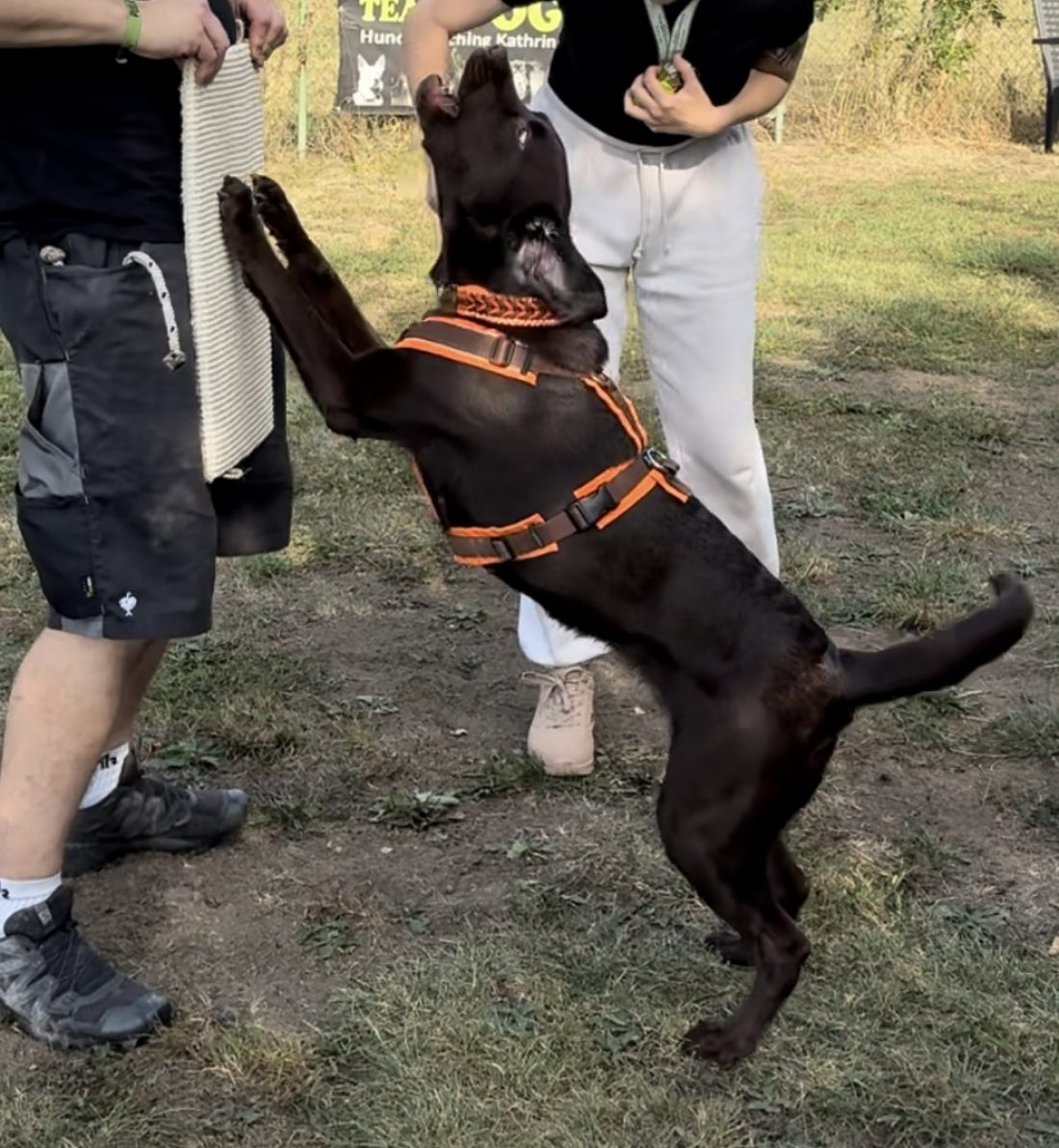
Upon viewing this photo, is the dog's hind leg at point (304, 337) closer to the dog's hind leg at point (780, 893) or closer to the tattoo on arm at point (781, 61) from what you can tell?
the dog's hind leg at point (780, 893)

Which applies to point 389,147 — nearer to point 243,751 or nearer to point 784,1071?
point 243,751

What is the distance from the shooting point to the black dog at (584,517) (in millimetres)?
2561

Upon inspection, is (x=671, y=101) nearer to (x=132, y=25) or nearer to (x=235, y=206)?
(x=235, y=206)

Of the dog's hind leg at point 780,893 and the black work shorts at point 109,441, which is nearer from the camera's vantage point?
the black work shorts at point 109,441

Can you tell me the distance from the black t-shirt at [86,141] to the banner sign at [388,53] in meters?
9.60

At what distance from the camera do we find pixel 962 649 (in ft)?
8.25

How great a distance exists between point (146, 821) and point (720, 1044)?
1.32 meters

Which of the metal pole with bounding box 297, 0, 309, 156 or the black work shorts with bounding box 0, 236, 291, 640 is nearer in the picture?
the black work shorts with bounding box 0, 236, 291, 640

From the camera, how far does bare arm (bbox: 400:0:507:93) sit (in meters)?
3.33

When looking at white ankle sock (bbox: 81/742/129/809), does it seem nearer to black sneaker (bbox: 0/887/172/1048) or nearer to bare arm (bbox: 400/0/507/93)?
black sneaker (bbox: 0/887/172/1048)

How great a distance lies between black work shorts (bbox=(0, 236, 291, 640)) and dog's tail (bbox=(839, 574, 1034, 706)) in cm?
114

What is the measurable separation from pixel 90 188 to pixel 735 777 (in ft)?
4.68

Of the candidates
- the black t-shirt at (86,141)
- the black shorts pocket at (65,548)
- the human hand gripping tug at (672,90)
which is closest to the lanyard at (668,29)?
the human hand gripping tug at (672,90)

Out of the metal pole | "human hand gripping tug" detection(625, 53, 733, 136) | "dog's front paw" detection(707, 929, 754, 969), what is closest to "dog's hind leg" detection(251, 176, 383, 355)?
"human hand gripping tug" detection(625, 53, 733, 136)
